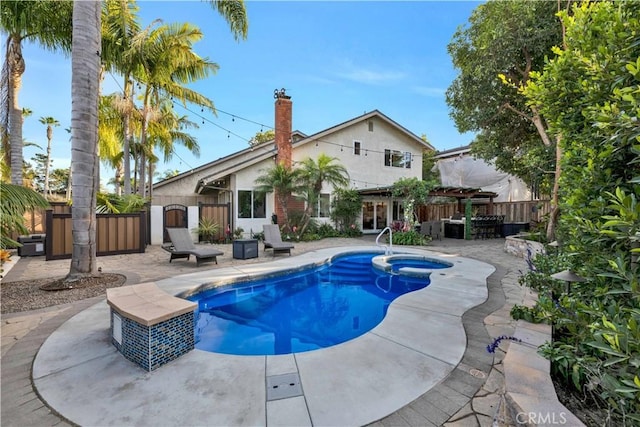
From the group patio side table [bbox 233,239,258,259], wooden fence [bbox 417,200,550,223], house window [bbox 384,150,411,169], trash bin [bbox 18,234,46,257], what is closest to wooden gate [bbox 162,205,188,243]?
trash bin [bbox 18,234,46,257]

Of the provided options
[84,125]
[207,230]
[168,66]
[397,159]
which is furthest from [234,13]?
[397,159]

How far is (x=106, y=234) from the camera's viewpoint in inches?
377

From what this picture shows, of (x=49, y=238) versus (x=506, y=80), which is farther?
(x=506, y=80)

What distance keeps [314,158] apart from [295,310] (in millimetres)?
12355

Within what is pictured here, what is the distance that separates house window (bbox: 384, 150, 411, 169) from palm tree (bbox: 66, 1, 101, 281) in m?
16.3

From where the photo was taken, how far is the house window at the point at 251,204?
14516 millimetres

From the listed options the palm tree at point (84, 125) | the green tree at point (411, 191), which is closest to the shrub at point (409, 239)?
the green tree at point (411, 191)

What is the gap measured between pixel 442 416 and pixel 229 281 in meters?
5.30

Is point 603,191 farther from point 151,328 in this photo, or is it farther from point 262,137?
point 262,137

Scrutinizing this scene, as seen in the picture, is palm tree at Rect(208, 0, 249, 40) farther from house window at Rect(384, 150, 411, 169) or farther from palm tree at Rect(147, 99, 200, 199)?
house window at Rect(384, 150, 411, 169)

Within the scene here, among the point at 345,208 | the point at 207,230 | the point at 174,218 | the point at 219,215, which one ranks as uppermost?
the point at 345,208

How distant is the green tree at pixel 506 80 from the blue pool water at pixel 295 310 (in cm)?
594

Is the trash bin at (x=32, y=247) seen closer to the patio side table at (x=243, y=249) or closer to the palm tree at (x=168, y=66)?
the palm tree at (x=168, y=66)

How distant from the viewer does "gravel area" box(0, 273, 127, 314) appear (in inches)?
186
